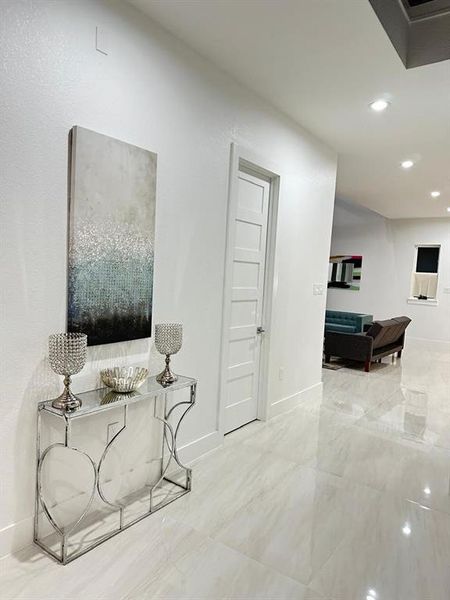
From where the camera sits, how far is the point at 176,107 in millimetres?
2561

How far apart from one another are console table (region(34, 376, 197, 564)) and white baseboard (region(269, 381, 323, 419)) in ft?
5.04

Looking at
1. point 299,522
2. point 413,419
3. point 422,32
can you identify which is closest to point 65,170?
point 299,522

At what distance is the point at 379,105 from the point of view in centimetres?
331

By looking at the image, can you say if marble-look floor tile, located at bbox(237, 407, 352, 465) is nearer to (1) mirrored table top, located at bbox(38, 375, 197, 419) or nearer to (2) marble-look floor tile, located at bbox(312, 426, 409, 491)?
(2) marble-look floor tile, located at bbox(312, 426, 409, 491)

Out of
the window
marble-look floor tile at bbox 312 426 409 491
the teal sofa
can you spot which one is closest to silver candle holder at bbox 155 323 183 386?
marble-look floor tile at bbox 312 426 409 491

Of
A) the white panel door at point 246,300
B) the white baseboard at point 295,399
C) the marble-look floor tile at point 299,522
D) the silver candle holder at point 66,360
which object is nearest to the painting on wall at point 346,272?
the white baseboard at point 295,399

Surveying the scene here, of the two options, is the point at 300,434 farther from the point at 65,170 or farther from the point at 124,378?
the point at 65,170

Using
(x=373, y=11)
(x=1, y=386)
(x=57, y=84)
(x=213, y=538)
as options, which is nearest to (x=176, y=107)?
(x=57, y=84)

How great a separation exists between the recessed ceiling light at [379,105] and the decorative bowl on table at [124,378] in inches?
108

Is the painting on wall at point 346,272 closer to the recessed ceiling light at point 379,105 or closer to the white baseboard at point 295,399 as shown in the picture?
the white baseboard at point 295,399

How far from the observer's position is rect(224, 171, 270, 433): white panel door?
339 cm

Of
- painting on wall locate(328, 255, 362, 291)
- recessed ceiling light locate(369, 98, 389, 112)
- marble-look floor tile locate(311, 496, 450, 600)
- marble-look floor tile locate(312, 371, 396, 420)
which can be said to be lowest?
marble-look floor tile locate(312, 371, 396, 420)

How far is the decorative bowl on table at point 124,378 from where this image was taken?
2.14 m

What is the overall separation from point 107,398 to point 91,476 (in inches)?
20.5
